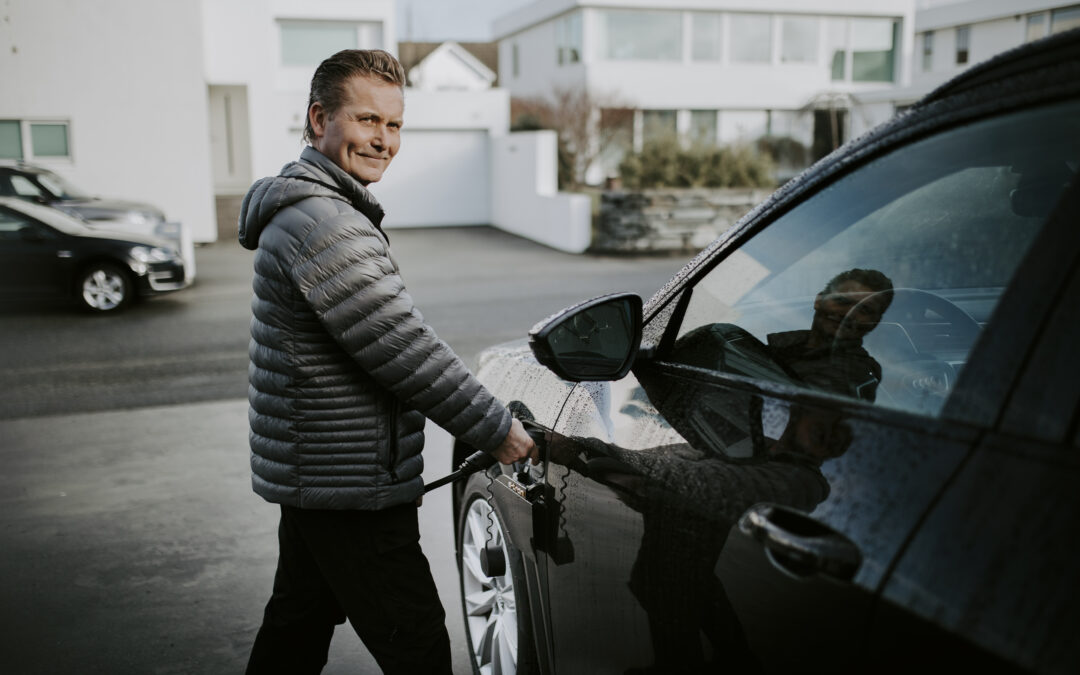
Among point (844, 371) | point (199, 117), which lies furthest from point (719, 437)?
point (199, 117)

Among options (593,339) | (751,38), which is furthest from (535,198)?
(593,339)

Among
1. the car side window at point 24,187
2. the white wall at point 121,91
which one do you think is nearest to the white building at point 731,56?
the white wall at point 121,91

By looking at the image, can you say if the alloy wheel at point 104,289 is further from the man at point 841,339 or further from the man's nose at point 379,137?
the man at point 841,339

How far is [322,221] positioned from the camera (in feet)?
7.93

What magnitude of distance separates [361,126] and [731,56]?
1425 inches

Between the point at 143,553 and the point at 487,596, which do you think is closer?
the point at 487,596

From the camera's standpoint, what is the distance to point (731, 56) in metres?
36.7

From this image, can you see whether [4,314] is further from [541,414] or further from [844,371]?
[844,371]

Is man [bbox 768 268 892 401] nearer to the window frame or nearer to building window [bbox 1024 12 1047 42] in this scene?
the window frame

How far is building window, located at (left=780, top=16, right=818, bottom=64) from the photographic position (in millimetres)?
36906

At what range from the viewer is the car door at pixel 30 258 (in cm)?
1281

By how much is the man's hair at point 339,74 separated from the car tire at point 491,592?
1211 mm

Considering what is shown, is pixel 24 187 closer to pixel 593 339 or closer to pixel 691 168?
pixel 691 168

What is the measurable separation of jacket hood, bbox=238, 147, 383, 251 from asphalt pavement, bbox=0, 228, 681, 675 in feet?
6.15
